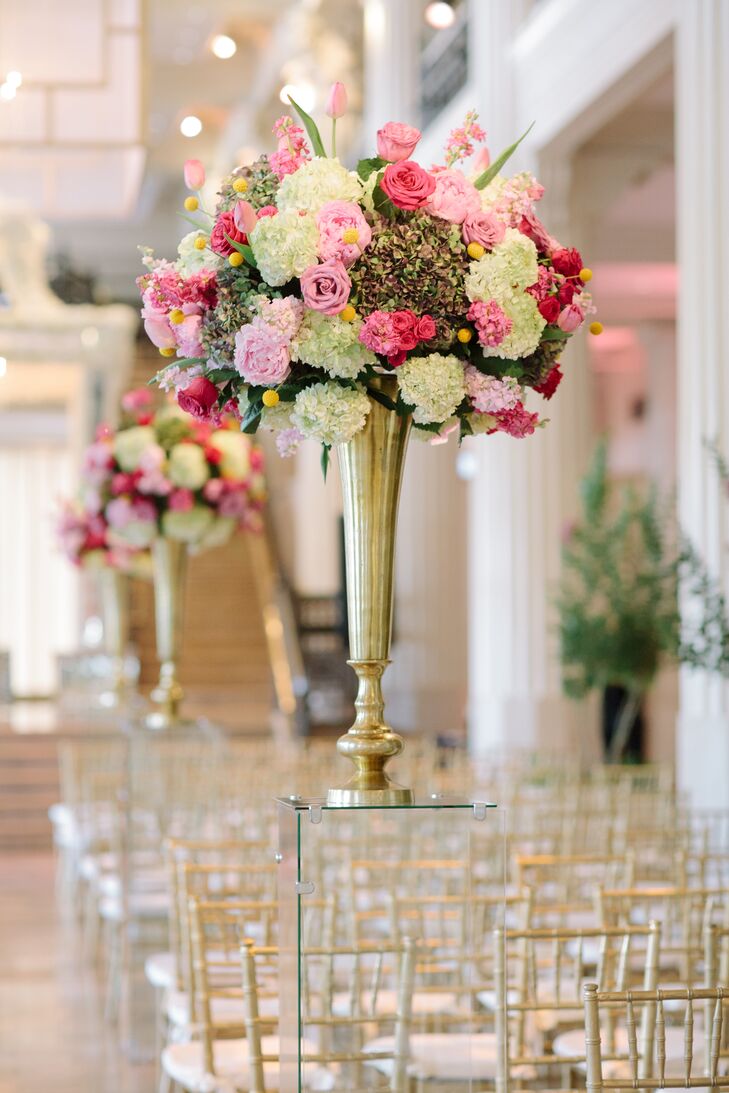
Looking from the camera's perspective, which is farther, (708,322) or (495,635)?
(495,635)

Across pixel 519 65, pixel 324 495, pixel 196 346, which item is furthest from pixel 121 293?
pixel 196 346

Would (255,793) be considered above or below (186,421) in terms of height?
below

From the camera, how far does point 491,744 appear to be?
1257 cm

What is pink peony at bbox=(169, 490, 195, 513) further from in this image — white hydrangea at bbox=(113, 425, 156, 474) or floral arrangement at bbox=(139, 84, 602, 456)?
floral arrangement at bbox=(139, 84, 602, 456)

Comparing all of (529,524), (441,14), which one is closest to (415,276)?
(529,524)

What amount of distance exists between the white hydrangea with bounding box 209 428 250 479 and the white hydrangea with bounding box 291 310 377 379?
169 inches

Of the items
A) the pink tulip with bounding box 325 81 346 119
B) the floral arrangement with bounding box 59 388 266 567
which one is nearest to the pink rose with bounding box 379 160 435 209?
the pink tulip with bounding box 325 81 346 119

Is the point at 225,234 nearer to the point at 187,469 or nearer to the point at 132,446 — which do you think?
the point at 187,469

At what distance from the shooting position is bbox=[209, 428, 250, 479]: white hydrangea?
7.48m

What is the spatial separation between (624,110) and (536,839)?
280 inches

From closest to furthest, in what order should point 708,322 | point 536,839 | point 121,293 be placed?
point 536,839
point 708,322
point 121,293

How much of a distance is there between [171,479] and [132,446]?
0.25 meters

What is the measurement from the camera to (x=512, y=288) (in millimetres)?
3182

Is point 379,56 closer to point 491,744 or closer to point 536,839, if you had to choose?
point 491,744
